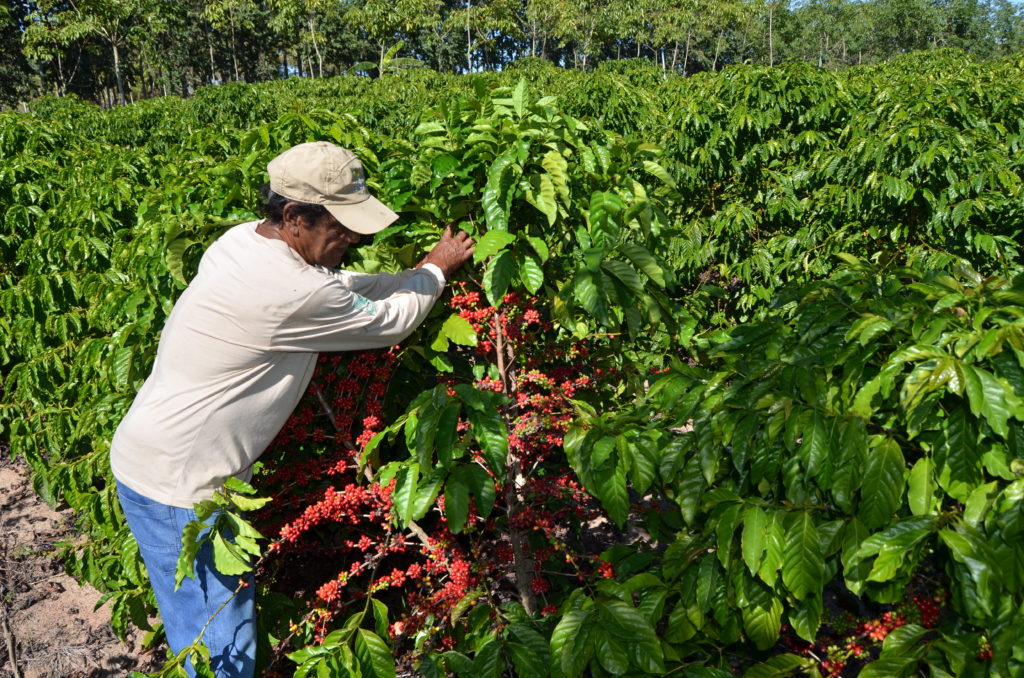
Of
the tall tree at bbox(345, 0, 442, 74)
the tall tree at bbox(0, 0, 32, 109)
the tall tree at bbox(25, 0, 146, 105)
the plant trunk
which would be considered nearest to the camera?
the plant trunk

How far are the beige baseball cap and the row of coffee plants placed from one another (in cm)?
26

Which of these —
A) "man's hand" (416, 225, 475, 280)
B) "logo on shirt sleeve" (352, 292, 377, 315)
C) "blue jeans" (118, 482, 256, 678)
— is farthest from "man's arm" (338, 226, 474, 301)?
"blue jeans" (118, 482, 256, 678)

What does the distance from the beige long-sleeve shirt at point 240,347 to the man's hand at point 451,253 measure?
0.18 ft

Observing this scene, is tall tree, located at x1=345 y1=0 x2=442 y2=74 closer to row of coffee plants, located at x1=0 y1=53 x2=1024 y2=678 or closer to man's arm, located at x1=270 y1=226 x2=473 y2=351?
row of coffee plants, located at x1=0 y1=53 x2=1024 y2=678

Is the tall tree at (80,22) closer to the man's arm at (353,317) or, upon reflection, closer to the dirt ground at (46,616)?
the dirt ground at (46,616)

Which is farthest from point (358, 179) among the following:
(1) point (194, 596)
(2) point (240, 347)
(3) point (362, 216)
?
(1) point (194, 596)

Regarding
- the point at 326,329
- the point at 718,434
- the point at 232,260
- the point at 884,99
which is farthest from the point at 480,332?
the point at 884,99

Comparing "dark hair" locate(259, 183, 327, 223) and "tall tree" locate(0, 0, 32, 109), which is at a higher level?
"tall tree" locate(0, 0, 32, 109)

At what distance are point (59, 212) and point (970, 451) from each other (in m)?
4.32

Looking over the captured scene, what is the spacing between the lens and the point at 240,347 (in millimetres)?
1814

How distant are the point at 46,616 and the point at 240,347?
2440 millimetres

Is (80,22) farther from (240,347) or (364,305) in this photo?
(364,305)

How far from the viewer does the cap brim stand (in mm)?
1815

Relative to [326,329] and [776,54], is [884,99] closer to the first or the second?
[326,329]
